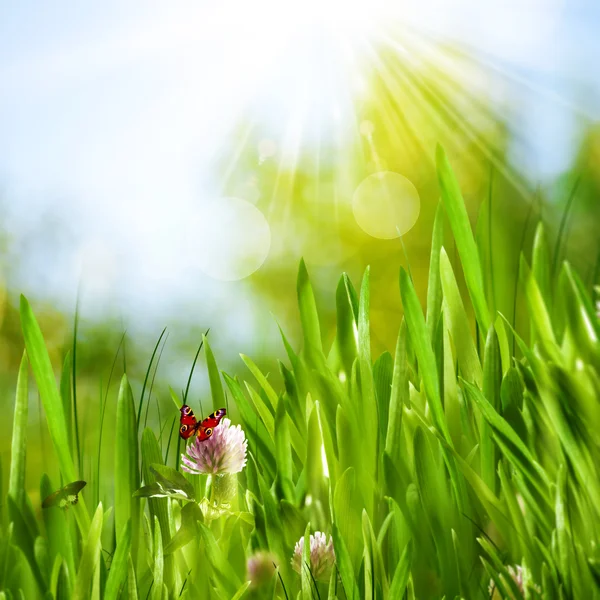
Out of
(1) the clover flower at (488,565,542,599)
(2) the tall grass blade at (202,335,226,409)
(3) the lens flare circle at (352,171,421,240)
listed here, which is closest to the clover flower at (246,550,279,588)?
(1) the clover flower at (488,565,542,599)

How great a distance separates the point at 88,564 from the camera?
3.25 ft

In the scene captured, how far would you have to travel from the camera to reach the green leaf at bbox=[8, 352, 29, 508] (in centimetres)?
123

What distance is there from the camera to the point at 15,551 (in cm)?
114

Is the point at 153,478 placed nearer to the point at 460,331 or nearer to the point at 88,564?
the point at 88,564

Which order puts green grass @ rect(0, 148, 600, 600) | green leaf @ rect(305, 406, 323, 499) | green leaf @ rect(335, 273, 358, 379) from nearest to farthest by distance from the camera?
green grass @ rect(0, 148, 600, 600)
green leaf @ rect(305, 406, 323, 499)
green leaf @ rect(335, 273, 358, 379)

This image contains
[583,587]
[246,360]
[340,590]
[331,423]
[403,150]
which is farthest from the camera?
[403,150]

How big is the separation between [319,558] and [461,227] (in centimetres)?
68

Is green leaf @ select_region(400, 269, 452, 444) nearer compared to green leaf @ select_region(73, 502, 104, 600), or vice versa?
green leaf @ select_region(73, 502, 104, 600)

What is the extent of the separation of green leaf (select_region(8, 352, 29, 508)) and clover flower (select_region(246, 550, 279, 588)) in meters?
0.50

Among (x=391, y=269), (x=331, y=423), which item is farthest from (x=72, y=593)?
(x=391, y=269)

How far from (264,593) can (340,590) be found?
12 centimetres

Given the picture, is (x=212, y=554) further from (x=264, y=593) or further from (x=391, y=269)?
(x=391, y=269)

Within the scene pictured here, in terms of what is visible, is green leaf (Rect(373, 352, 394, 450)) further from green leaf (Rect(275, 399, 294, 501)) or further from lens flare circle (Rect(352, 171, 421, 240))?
lens flare circle (Rect(352, 171, 421, 240))

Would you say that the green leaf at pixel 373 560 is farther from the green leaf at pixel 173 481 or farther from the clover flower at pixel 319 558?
the green leaf at pixel 173 481
